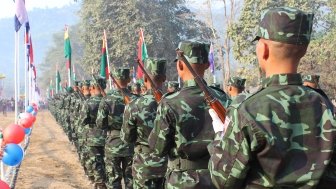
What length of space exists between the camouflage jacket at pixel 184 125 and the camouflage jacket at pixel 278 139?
1577 millimetres

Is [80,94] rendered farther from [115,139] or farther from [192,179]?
[192,179]

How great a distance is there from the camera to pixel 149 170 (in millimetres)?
5332

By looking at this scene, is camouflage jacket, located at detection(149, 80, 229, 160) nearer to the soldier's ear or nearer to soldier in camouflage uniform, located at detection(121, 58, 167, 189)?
the soldier's ear

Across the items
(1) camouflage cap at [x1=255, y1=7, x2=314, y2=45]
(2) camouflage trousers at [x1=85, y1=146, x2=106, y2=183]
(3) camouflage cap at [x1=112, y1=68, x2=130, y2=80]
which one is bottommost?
(2) camouflage trousers at [x1=85, y1=146, x2=106, y2=183]

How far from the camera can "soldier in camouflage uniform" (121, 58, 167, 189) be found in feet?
17.5

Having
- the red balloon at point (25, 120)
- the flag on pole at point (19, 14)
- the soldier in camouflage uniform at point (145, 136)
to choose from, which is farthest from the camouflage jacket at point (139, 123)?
the red balloon at point (25, 120)

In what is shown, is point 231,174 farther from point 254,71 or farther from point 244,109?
point 254,71

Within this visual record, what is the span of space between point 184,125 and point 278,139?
69.0 inches

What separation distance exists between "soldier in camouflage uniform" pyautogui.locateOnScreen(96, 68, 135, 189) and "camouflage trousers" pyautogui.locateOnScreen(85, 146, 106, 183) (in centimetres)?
158

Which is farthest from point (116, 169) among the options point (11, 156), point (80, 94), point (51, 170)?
point (80, 94)

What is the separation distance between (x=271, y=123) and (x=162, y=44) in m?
35.8

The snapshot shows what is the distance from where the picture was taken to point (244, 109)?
87.5 inches

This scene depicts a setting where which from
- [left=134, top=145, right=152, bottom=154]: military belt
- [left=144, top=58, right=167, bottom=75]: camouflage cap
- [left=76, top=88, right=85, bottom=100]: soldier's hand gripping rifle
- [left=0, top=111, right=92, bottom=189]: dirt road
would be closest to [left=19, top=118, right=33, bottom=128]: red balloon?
[left=0, top=111, right=92, bottom=189]: dirt road

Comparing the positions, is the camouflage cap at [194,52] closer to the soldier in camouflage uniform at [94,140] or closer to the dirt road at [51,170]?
the soldier in camouflage uniform at [94,140]
